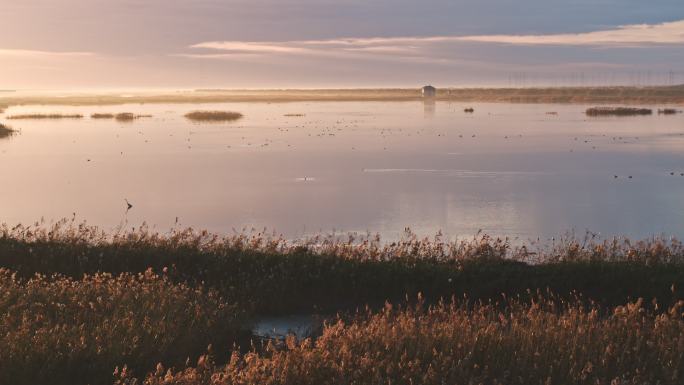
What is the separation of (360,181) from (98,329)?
29.3 m

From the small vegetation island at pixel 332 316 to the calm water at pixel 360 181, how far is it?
718 cm

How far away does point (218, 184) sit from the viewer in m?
38.7

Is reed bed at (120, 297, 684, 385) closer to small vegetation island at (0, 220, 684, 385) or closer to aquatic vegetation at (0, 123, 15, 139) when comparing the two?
small vegetation island at (0, 220, 684, 385)

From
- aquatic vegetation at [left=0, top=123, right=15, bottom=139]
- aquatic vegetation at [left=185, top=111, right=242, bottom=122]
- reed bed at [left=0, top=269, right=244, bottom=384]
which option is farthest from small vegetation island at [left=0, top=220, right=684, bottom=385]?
aquatic vegetation at [left=185, top=111, right=242, bottom=122]

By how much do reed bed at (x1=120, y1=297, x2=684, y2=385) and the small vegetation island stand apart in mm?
31

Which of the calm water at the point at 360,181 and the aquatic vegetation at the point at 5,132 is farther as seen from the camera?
the aquatic vegetation at the point at 5,132

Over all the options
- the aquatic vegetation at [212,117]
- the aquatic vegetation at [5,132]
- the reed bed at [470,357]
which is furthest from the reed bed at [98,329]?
the aquatic vegetation at [212,117]

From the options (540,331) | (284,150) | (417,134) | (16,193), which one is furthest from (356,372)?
(417,134)

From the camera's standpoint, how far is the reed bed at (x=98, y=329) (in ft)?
34.0

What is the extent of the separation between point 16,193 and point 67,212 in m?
6.88

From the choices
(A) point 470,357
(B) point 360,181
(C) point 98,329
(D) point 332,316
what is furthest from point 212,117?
(A) point 470,357

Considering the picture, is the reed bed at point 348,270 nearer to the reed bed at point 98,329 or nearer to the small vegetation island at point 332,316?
the small vegetation island at point 332,316

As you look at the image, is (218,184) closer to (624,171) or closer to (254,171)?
(254,171)

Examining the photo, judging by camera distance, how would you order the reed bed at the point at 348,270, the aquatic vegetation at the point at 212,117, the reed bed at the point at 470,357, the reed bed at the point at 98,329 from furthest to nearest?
the aquatic vegetation at the point at 212,117 → the reed bed at the point at 348,270 → the reed bed at the point at 98,329 → the reed bed at the point at 470,357
